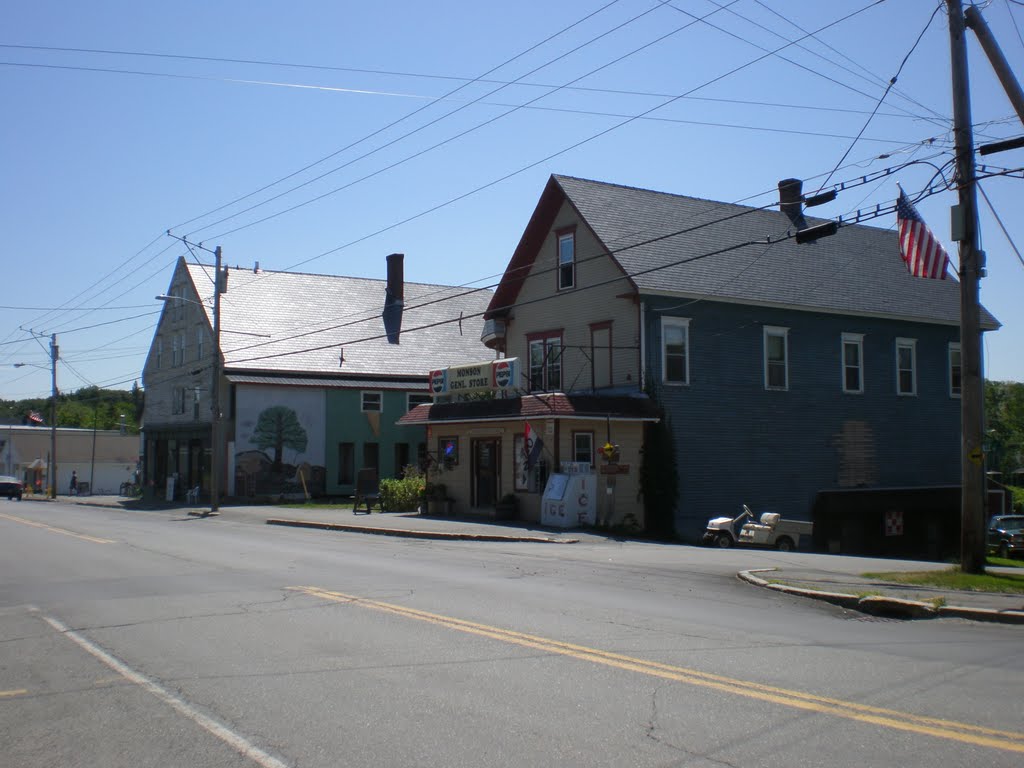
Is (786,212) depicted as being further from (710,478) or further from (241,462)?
(241,462)

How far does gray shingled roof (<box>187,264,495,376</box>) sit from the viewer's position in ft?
149

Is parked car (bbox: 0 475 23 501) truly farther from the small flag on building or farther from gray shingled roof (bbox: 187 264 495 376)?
the small flag on building

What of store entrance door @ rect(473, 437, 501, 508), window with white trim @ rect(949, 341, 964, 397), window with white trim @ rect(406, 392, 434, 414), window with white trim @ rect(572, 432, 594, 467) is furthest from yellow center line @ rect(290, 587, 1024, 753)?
window with white trim @ rect(406, 392, 434, 414)

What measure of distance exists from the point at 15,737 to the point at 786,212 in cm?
3321

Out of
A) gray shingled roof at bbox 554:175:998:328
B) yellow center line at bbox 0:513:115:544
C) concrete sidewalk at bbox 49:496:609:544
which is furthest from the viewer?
gray shingled roof at bbox 554:175:998:328

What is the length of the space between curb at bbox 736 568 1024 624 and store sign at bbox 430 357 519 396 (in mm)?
15344

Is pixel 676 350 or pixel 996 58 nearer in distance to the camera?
pixel 996 58

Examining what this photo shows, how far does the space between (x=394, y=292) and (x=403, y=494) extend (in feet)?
65.6

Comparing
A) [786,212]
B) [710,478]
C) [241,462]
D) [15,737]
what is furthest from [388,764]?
[241,462]

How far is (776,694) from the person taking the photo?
7.14 m

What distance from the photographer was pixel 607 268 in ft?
95.7

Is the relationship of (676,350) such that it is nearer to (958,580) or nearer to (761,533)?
(761,533)

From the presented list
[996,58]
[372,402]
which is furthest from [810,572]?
[372,402]

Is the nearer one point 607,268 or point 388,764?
point 388,764
